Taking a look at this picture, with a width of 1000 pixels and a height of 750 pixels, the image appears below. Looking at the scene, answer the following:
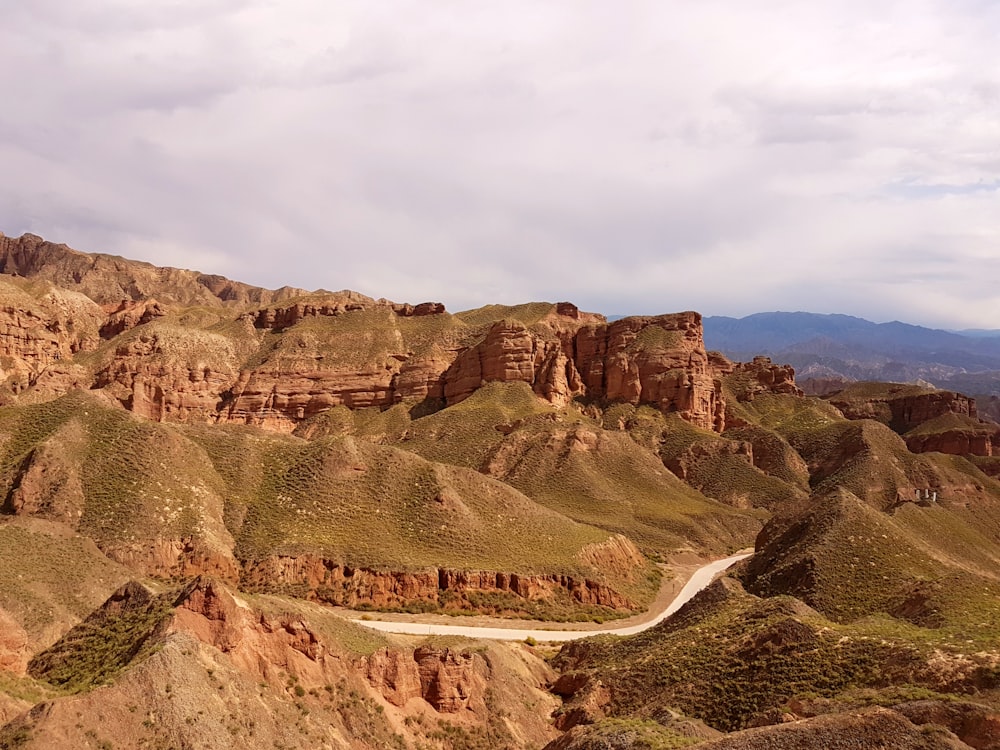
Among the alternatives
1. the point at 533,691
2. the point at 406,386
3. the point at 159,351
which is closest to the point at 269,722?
the point at 533,691

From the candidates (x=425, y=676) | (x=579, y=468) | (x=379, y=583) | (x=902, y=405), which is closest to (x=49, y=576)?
(x=379, y=583)

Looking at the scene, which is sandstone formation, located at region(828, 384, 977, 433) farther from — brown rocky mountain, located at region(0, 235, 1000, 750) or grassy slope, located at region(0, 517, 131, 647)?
grassy slope, located at region(0, 517, 131, 647)

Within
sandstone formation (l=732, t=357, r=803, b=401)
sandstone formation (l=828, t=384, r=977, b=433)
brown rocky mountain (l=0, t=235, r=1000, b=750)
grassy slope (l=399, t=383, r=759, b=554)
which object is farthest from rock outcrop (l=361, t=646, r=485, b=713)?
sandstone formation (l=828, t=384, r=977, b=433)

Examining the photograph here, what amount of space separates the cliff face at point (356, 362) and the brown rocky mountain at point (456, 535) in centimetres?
46

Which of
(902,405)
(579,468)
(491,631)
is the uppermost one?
(902,405)

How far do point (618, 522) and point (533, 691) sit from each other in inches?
1891

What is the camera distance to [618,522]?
85.9 m

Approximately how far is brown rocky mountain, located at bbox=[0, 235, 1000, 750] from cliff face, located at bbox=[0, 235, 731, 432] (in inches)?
18.0

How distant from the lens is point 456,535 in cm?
6625

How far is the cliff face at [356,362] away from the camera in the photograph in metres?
121

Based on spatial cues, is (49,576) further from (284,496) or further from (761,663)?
(761,663)

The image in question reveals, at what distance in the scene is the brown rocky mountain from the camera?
2978 cm

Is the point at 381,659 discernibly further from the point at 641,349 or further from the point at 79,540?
the point at 641,349

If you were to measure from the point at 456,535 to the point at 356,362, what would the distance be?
68.7 metres
